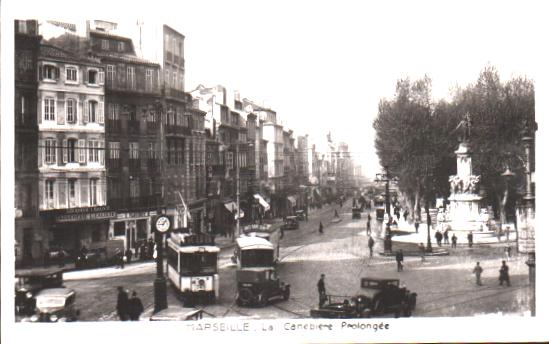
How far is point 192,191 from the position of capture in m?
7.88

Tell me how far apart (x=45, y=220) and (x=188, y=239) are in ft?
5.95

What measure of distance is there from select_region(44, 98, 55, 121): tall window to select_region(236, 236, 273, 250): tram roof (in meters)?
2.87

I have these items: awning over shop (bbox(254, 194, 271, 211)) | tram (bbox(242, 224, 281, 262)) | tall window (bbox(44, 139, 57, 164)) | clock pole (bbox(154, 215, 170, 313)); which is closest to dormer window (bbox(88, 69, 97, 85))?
tall window (bbox(44, 139, 57, 164))

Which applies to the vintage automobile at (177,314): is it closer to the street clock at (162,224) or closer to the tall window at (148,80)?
the street clock at (162,224)

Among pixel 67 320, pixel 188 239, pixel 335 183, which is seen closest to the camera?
pixel 67 320

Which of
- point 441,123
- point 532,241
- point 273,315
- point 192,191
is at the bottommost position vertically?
point 273,315

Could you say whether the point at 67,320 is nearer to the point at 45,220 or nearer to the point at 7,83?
the point at 45,220

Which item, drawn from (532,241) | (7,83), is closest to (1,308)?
(7,83)

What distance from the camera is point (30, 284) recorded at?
7.20m

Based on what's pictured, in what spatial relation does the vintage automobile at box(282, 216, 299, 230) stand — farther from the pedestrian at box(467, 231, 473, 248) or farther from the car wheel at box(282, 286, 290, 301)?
the pedestrian at box(467, 231, 473, 248)

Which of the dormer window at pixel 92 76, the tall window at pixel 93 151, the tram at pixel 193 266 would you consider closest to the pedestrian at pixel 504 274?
the tram at pixel 193 266

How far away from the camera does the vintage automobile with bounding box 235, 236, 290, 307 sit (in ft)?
24.2

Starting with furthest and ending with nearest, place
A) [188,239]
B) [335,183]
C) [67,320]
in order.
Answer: [335,183] < [188,239] < [67,320]

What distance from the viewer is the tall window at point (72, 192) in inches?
299
